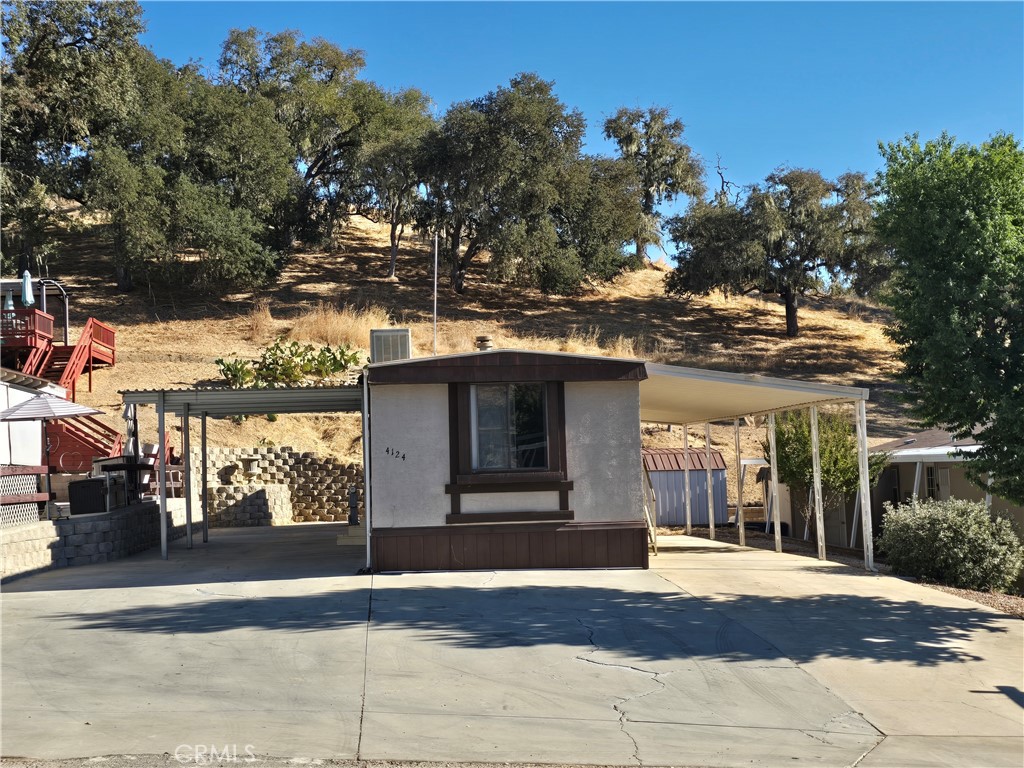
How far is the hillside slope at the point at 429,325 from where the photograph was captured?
29.2 m

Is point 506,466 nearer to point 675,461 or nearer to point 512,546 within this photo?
point 512,546

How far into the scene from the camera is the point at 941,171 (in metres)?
10.1

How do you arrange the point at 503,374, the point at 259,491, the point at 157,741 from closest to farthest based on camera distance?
the point at 157,741
the point at 503,374
the point at 259,491

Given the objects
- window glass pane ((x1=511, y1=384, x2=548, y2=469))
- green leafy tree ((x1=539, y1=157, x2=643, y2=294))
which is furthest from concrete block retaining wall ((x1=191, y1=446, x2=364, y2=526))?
green leafy tree ((x1=539, y1=157, x2=643, y2=294))

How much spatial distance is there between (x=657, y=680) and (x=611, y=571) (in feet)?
16.0

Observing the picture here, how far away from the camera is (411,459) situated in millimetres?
12484

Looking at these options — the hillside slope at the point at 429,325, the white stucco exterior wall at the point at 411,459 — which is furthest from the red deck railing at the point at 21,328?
the white stucco exterior wall at the point at 411,459

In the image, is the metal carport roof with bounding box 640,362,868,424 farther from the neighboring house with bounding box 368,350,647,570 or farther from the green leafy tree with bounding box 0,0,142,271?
the green leafy tree with bounding box 0,0,142,271

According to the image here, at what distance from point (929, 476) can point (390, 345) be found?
11218 mm

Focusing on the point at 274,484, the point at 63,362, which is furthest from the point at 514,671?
the point at 63,362

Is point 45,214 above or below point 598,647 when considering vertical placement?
above

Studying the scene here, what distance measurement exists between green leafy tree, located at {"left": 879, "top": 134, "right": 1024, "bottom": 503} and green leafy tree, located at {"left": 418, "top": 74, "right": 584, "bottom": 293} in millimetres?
28636

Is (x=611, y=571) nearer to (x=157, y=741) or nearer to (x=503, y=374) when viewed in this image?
(x=503, y=374)

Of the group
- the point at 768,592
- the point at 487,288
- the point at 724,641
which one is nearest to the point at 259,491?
the point at 768,592
